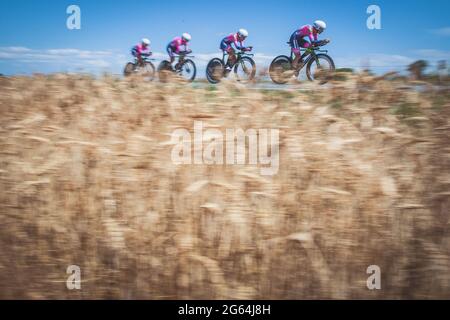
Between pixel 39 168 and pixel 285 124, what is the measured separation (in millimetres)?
1767

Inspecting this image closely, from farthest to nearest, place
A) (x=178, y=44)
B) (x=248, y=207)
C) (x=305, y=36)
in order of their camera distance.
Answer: (x=178, y=44), (x=305, y=36), (x=248, y=207)

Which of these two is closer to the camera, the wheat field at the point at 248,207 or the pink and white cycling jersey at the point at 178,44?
the wheat field at the point at 248,207

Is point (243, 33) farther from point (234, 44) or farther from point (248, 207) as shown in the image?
point (248, 207)

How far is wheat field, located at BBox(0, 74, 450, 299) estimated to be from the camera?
2.30m

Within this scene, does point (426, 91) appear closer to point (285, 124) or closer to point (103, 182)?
point (285, 124)

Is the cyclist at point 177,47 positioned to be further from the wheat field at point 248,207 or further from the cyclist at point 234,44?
the wheat field at point 248,207

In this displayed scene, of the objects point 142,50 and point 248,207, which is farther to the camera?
point 142,50

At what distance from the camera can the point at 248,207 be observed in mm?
2432

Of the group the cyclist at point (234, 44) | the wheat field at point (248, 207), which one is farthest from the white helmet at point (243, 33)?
the wheat field at point (248, 207)

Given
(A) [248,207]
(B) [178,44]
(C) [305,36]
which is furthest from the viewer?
(B) [178,44]

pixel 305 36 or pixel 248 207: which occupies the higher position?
pixel 305 36

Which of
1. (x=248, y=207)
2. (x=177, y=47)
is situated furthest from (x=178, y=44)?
(x=248, y=207)

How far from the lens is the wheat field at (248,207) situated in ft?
7.55

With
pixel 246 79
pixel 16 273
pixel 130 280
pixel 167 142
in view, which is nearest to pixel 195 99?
pixel 246 79
